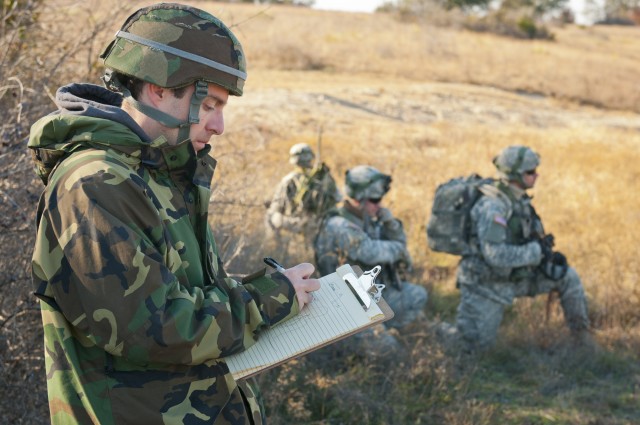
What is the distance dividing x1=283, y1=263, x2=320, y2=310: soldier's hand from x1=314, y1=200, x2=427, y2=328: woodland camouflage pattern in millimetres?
3662

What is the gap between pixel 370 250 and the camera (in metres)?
6.19

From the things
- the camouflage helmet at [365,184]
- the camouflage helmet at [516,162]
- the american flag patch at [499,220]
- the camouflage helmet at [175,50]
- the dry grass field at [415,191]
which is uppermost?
the camouflage helmet at [175,50]

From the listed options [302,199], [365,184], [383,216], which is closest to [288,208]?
[302,199]

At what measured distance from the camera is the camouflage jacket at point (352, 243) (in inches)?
241

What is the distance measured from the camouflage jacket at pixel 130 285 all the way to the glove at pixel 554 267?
496cm

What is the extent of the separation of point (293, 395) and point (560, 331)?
287 cm

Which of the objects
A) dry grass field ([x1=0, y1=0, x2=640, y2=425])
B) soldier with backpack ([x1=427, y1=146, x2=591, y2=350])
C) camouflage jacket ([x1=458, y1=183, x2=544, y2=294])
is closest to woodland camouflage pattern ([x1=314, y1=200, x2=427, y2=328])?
dry grass field ([x1=0, y1=0, x2=640, y2=425])

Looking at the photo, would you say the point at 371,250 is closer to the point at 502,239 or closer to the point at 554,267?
the point at 502,239

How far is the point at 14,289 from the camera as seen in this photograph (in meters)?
3.62

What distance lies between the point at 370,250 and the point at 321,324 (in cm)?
399

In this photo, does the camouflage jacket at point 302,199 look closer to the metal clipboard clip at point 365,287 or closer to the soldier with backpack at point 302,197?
the soldier with backpack at point 302,197

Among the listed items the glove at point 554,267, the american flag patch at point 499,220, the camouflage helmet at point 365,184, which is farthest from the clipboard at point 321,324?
the glove at point 554,267

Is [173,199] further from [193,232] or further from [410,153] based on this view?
[410,153]

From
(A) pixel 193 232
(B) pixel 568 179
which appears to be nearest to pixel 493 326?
(A) pixel 193 232
